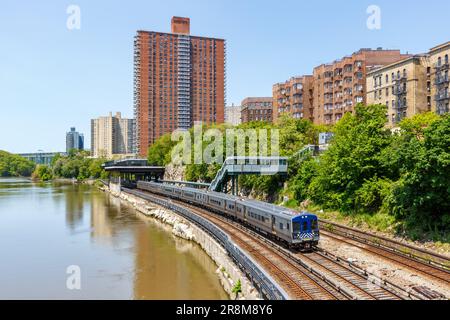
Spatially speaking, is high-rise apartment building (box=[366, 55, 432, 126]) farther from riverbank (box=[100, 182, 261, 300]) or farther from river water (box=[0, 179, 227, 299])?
river water (box=[0, 179, 227, 299])

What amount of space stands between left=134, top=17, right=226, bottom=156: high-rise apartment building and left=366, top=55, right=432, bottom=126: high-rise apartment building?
4674 inches

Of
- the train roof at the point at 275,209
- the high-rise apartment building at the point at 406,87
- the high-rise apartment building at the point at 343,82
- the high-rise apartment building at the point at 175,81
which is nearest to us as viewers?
the train roof at the point at 275,209

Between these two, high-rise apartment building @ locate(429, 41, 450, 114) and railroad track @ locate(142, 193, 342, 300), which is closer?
railroad track @ locate(142, 193, 342, 300)

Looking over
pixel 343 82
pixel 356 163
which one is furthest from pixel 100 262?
pixel 343 82

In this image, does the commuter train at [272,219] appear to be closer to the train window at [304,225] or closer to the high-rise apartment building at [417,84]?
the train window at [304,225]

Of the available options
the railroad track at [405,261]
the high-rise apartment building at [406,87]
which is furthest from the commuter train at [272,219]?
the high-rise apartment building at [406,87]

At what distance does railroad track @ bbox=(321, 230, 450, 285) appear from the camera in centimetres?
2185

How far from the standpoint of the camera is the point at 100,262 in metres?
34.2

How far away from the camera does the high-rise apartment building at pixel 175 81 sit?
17162cm

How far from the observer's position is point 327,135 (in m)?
65.0

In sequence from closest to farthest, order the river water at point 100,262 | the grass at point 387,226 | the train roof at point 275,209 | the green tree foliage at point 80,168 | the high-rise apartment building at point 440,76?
1. the river water at point 100,262
2. the grass at point 387,226
3. the train roof at point 275,209
4. the high-rise apartment building at point 440,76
5. the green tree foliage at point 80,168

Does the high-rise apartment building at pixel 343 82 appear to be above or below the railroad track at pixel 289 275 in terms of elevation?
above

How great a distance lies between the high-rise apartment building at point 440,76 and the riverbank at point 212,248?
4491cm

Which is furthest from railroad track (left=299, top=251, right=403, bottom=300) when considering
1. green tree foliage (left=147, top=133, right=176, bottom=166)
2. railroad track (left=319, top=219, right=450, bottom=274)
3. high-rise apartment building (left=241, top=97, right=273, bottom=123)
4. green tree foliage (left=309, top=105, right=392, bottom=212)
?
high-rise apartment building (left=241, top=97, right=273, bottom=123)
